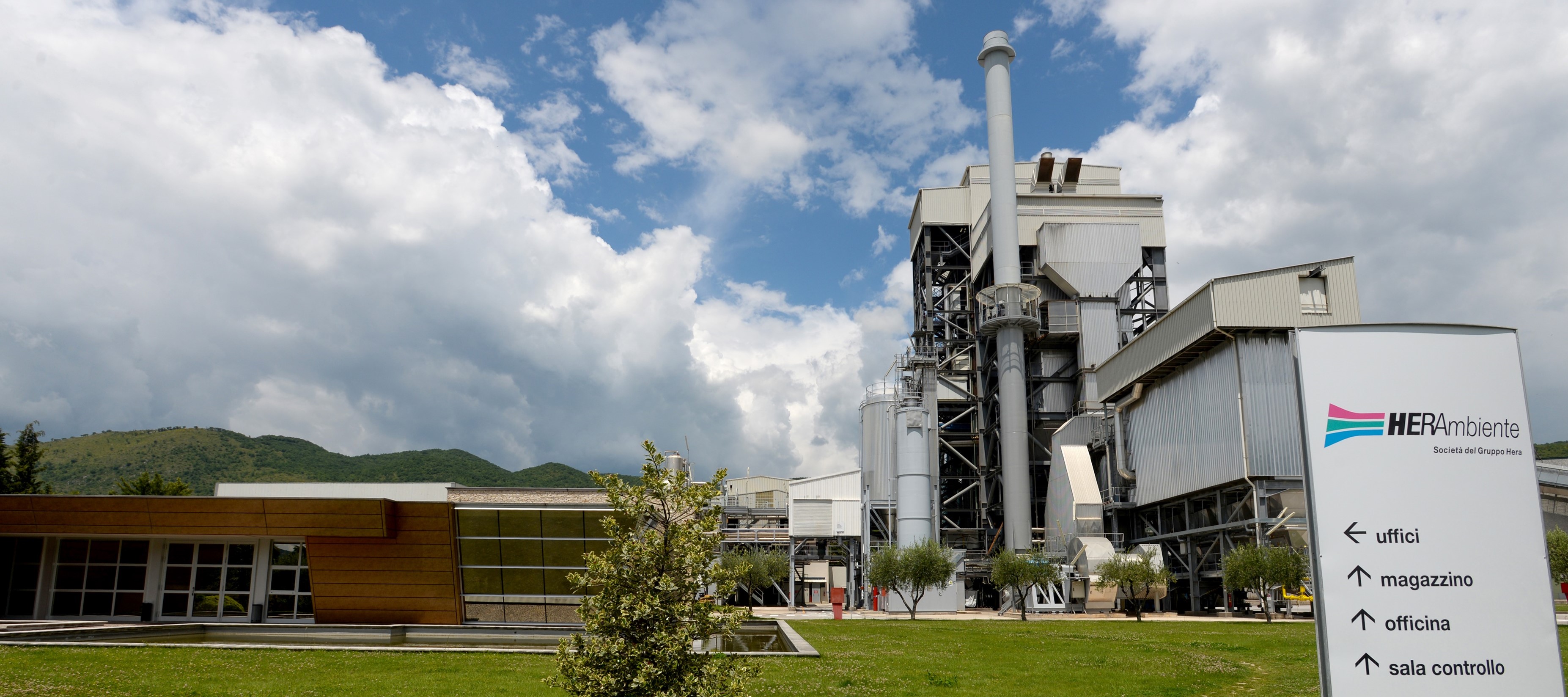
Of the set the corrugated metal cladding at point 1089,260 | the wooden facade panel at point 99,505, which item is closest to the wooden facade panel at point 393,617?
the wooden facade panel at point 99,505

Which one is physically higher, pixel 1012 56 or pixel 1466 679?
pixel 1012 56

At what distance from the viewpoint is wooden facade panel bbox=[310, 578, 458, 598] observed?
35906 millimetres

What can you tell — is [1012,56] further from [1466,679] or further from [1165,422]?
[1466,679]

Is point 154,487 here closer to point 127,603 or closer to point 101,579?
point 101,579

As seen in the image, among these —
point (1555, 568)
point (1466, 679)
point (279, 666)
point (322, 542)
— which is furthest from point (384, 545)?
point (1555, 568)

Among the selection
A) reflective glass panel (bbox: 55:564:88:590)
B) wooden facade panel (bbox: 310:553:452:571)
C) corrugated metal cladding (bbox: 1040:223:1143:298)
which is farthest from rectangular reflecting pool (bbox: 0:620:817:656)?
corrugated metal cladding (bbox: 1040:223:1143:298)

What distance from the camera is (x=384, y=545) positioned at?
35.4 m

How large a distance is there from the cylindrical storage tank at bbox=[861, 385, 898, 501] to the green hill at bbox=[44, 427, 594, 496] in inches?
2348

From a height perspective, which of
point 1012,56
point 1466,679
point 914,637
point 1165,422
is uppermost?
point 1012,56

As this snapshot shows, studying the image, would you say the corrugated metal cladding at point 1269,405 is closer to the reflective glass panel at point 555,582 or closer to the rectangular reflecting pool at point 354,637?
the rectangular reflecting pool at point 354,637

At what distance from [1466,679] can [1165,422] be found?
4856 centimetres

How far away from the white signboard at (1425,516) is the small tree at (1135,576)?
127ft

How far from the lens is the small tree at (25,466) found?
61.7 metres

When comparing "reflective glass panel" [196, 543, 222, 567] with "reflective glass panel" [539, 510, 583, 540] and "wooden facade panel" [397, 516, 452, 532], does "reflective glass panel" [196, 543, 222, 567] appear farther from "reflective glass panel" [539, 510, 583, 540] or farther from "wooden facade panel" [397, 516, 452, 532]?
"reflective glass panel" [539, 510, 583, 540]
